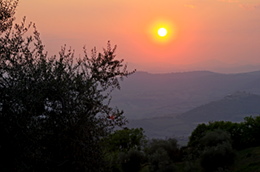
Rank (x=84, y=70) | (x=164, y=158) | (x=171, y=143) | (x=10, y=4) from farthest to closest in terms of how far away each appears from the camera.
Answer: (x=171, y=143), (x=164, y=158), (x=84, y=70), (x=10, y=4)

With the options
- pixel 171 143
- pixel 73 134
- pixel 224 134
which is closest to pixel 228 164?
pixel 224 134

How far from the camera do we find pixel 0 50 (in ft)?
39.3

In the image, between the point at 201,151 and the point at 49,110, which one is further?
the point at 201,151

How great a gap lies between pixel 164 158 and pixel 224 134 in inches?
191

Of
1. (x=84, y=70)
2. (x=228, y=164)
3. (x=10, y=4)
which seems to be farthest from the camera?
(x=228, y=164)

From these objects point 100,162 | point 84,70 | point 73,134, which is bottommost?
point 100,162

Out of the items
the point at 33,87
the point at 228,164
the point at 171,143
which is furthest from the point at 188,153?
the point at 33,87

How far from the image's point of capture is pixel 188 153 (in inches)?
1168

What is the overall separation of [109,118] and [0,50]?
4.61 metres

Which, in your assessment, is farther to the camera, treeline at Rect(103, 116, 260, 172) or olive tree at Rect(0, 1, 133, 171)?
treeline at Rect(103, 116, 260, 172)

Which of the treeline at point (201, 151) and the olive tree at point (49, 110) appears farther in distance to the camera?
the treeline at point (201, 151)

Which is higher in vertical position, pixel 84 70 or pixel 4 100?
pixel 84 70

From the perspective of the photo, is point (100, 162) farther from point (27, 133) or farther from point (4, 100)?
point (4, 100)

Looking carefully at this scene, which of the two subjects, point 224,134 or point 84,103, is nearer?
point 84,103
